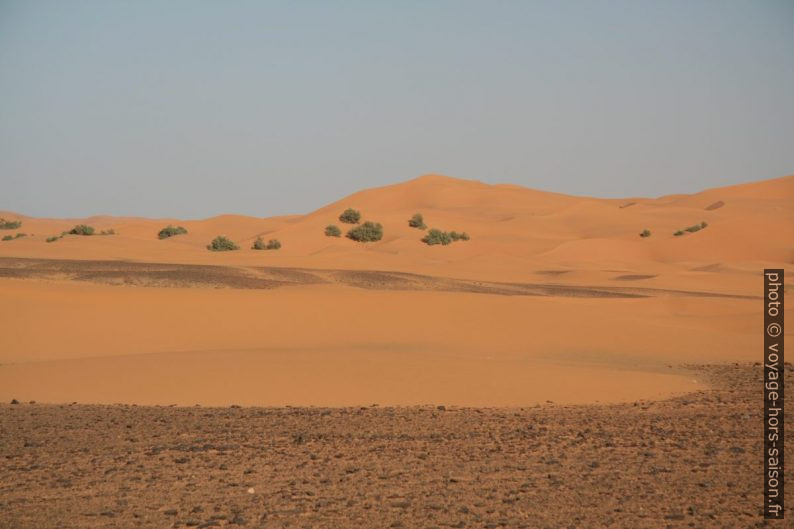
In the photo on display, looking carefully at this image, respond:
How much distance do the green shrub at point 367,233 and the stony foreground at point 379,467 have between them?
173 feet

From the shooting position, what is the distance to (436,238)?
212 feet

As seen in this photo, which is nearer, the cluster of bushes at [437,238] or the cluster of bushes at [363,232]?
the cluster of bushes at [437,238]

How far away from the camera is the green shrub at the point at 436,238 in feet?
211

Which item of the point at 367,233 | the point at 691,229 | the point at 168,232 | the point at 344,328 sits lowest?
the point at 344,328

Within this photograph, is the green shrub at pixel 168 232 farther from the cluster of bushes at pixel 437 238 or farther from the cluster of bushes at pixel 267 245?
the cluster of bushes at pixel 437 238

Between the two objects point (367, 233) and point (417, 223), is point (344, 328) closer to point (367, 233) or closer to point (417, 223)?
point (367, 233)

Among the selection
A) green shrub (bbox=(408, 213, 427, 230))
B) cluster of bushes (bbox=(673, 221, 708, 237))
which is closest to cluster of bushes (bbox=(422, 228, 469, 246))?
green shrub (bbox=(408, 213, 427, 230))

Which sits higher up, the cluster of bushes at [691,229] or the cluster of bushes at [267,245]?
the cluster of bushes at [691,229]

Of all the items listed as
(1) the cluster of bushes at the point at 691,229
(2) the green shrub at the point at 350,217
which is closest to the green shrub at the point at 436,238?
(2) the green shrub at the point at 350,217

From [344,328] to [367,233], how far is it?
43052 mm

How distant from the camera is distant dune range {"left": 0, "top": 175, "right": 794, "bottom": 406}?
15.4 m

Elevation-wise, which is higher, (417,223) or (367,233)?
(417,223)

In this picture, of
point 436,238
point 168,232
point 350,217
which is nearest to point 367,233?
point 436,238

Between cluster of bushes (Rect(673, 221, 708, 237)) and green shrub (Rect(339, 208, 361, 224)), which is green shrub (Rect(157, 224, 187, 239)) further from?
cluster of bushes (Rect(673, 221, 708, 237))
